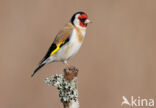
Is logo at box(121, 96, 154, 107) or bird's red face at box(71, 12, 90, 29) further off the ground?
bird's red face at box(71, 12, 90, 29)

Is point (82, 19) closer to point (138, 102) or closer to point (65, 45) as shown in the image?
point (65, 45)

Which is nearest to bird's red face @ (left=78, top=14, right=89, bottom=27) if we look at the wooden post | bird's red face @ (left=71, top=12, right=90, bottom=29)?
bird's red face @ (left=71, top=12, right=90, bottom=29)

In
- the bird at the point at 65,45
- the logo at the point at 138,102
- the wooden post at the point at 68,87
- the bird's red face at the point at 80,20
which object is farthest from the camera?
the logo at the point at 138,102

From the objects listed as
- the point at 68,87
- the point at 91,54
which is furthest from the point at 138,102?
the point at 68,87

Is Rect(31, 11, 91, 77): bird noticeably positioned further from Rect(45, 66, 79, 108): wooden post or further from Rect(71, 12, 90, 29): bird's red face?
Rect(45, 66, 79, 108): wooden post

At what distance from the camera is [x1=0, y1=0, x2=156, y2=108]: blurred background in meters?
8.52

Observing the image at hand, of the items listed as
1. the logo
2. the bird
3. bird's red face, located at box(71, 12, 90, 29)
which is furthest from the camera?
A: the logo

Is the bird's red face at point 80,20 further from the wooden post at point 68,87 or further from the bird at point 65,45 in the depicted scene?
the wooden post at point 68,87

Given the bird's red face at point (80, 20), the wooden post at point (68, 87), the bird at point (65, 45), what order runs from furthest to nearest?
the bird's red face at point (80, 20)
the bird at point (65, 45)
the wooden post at point (68, 87)

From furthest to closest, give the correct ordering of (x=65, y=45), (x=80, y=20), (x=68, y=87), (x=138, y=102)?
(x=138, y=102)
(x=80, y=20)
(x=65, y=45)
(x=68, y=87)

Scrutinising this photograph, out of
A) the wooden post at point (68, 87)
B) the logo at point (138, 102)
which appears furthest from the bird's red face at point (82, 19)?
the logo at point (138, 102)

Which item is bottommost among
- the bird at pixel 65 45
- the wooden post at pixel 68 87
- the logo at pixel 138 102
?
the logo at pixel 138 102

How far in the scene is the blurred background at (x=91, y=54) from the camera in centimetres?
852

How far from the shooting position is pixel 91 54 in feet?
29.4
